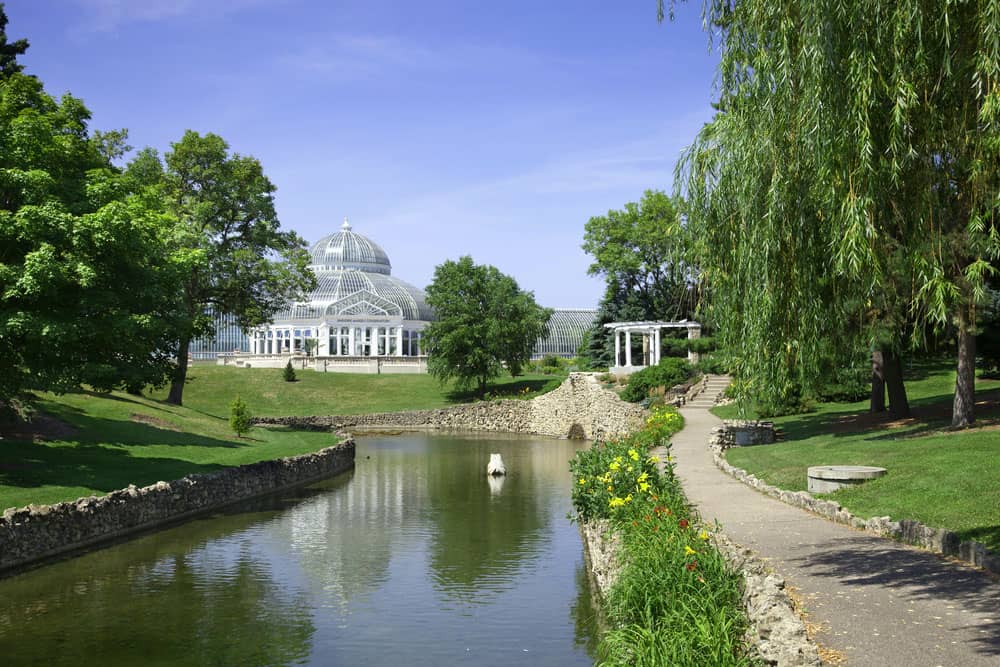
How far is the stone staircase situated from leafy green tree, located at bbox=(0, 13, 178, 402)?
3041 cm

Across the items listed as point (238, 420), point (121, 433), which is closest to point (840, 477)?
point (121, 433)

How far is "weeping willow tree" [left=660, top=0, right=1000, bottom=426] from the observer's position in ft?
30.1

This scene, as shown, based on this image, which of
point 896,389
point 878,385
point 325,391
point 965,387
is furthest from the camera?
point 325,391

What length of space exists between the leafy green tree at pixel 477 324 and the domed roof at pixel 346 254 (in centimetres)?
4359

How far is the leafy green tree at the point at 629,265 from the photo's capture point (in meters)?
68.0

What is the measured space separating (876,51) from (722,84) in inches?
92.8

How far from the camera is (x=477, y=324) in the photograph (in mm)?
66000

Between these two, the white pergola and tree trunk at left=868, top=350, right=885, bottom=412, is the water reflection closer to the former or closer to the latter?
tree trunk at left=868, top=350, right=885, bottom=412

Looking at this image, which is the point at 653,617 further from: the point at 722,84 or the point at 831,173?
the point at 722,84

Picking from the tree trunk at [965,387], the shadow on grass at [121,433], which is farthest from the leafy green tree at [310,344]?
the tree trunk at [965,387]

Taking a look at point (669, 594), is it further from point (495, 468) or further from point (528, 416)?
point (528, 416)

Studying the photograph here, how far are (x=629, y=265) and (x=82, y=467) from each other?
51658mm

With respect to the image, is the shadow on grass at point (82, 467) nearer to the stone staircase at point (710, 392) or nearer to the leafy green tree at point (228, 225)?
the leafy green tree at point (228, 225)

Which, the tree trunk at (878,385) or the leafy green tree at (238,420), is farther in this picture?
the leafy green tree at (238,420)
